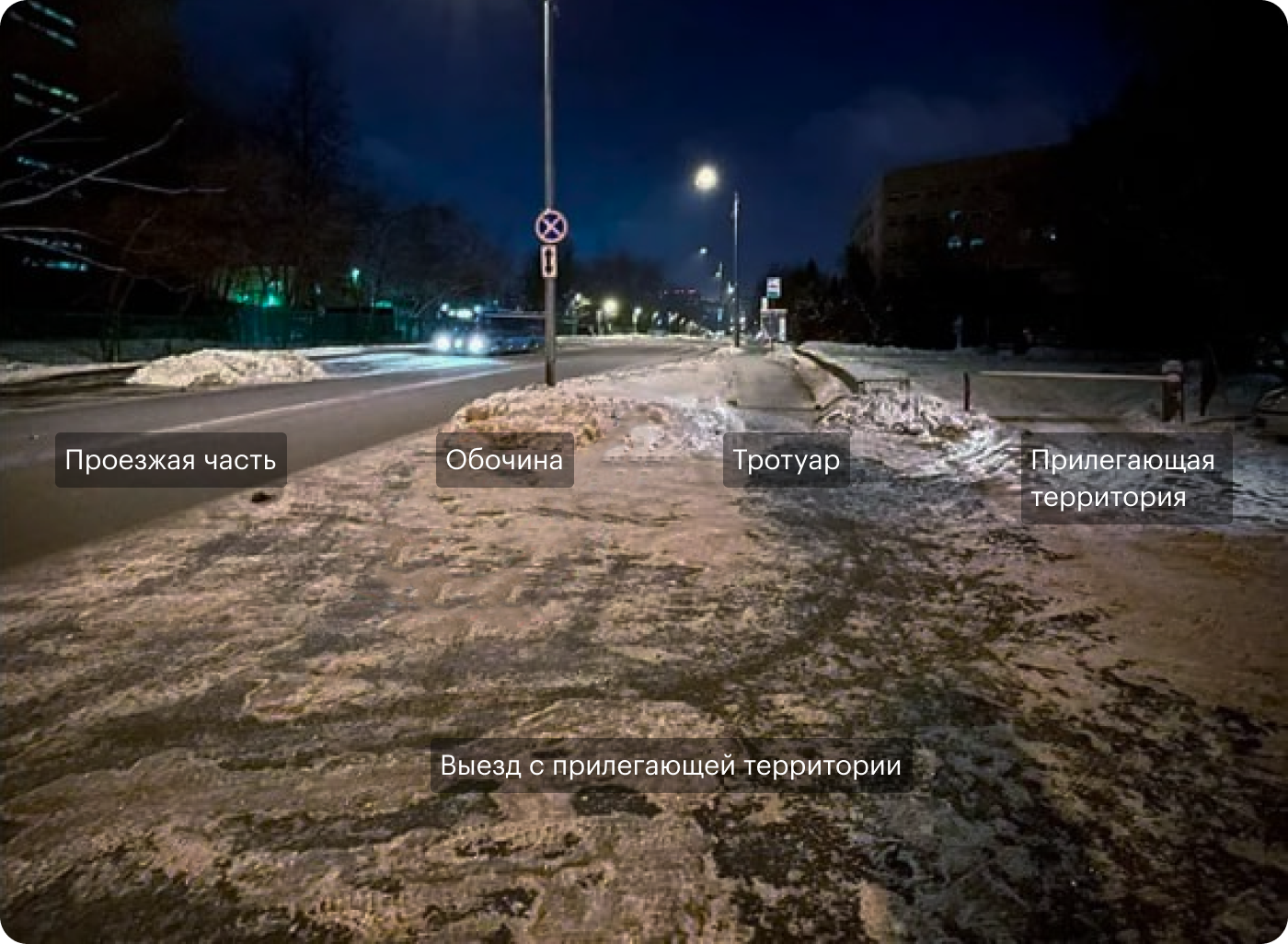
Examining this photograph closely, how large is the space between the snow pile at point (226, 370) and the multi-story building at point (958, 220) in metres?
23.1

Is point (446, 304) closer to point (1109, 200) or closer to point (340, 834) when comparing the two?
point (1109, 200)

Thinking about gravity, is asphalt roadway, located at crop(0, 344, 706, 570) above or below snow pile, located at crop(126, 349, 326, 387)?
below

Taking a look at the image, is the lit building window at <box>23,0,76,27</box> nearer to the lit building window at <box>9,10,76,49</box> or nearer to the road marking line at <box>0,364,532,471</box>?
the lit building window at <box>9,10,76,49</box>

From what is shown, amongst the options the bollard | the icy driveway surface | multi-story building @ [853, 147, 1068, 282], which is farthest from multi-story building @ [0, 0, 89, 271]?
multi-story building @ [853, 147, 1068, 282]

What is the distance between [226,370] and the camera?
78.7 ft

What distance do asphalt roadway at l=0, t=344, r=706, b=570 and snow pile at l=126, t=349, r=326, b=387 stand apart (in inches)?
41.2

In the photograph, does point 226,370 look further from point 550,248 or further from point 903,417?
point 903,417

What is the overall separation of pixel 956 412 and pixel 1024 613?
9.67 meters

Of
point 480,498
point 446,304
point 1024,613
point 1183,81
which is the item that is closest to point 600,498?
point 480,498

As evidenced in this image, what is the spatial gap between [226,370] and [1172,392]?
21.7 m

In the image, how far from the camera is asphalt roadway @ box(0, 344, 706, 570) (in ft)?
26.0

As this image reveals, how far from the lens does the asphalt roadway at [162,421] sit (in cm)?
793

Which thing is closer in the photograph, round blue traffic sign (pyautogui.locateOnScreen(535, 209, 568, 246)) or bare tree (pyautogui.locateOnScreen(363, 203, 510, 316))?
round blue traffic sign (pyautogui.locateOnScreen(535, 209, 568, 246))

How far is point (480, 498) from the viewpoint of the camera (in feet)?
29.0
